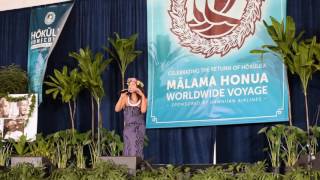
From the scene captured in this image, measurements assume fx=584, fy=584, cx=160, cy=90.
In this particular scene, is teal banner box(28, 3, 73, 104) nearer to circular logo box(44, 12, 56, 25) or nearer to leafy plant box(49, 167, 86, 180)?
circular logo box(44, 12, 56, 25)

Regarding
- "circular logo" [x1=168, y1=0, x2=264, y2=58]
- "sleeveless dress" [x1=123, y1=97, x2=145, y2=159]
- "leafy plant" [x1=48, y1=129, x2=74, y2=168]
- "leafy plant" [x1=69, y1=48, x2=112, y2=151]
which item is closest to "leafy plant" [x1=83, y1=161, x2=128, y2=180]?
"sleeveless dress" [x1=123, y1=97, x2=145, y2=159]

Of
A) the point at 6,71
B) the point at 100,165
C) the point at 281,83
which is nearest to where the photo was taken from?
the point at 100,165

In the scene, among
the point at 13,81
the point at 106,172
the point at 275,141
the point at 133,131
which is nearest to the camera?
the point at 106,172

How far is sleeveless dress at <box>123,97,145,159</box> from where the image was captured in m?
5.98

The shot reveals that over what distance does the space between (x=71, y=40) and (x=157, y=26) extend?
1300 mm

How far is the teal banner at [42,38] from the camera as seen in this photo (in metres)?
7.53

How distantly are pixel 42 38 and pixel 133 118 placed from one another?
228 cm

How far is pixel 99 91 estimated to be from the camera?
6680 mm

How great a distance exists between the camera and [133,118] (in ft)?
19.8

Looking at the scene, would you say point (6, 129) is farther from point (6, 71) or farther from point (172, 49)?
point (172, 49)

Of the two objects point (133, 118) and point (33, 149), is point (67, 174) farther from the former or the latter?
point (33, 149)

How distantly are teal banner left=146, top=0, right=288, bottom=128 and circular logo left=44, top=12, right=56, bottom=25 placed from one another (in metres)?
1.40

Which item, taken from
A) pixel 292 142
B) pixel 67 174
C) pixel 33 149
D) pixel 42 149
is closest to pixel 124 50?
pixel 42 149

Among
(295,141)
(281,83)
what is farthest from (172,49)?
(295,141)
